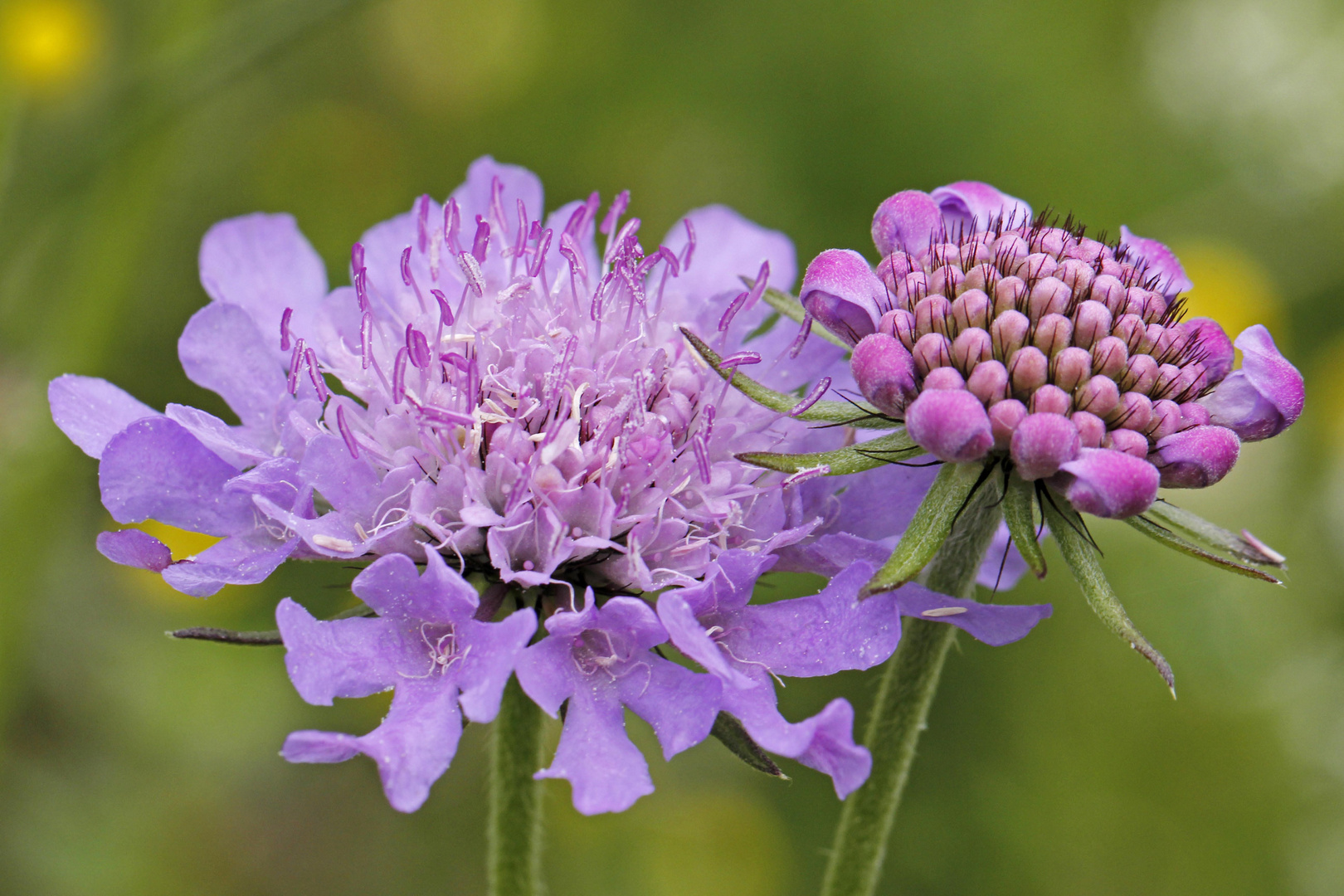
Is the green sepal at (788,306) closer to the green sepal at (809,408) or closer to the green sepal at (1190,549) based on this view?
the green sepal at (809,408)

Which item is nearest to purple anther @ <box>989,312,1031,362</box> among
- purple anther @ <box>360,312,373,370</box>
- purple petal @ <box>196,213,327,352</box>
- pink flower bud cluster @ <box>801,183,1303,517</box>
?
pink flower bud cluster @ <box>801,183,1303,517</box>

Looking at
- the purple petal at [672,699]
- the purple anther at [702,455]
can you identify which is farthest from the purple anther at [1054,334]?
the purple petal at [672,699]

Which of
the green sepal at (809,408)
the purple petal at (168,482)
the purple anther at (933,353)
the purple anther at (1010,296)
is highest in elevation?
the purple anther at (1010,296)

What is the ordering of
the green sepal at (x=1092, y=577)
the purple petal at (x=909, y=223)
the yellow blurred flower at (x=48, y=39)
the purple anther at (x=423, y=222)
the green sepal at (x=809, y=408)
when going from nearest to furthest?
the green sepal at (x=1092, y=577), the green sepal at (x=809, y=408), the purple petal at (x=909, y=223), the purple anther at (x=423, y=222), the yellow blurred flower at (x=48, y=39)

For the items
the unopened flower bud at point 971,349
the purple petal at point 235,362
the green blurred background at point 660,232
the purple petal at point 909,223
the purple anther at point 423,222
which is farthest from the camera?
the green blurred background at point 660,232

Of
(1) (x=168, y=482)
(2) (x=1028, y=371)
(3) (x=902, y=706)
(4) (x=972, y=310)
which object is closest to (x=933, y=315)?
(4) (x=972, y=310)

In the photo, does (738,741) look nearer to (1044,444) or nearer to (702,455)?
(702,455)
